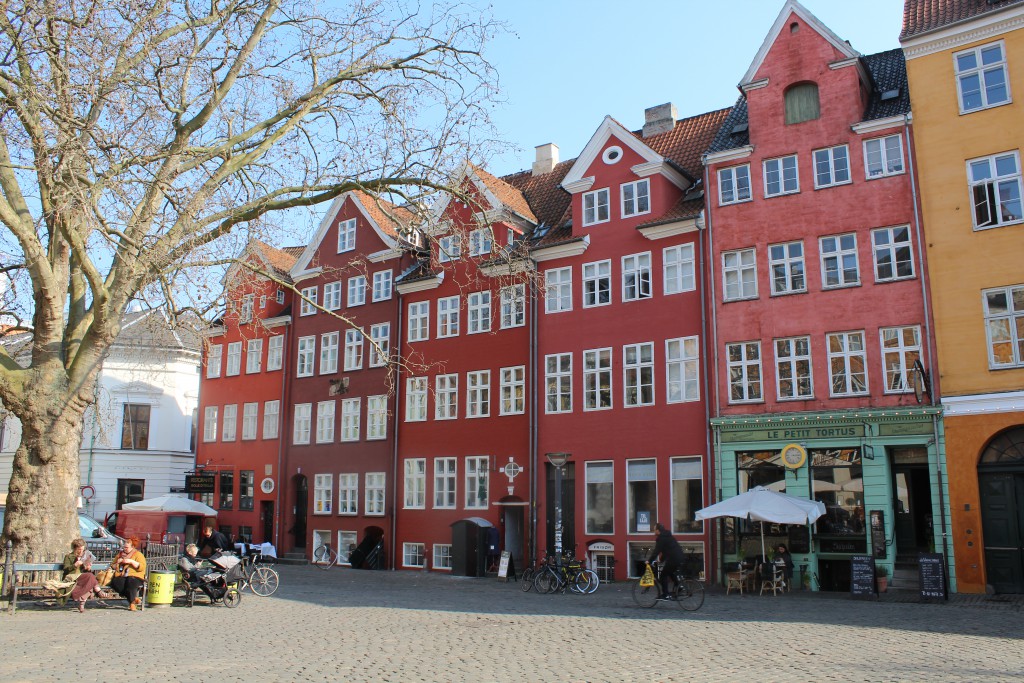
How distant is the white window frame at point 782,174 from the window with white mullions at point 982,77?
434 centimetres

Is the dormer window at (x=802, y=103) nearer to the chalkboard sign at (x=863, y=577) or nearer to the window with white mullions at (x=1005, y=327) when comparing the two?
the window with white mullions at (x=1005, y=327)

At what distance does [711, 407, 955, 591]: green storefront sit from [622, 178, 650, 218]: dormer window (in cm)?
743

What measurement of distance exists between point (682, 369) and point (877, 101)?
909 centimetres

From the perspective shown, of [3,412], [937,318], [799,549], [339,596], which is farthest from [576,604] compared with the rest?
[3,412]

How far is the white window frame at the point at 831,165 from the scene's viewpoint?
2525 cm

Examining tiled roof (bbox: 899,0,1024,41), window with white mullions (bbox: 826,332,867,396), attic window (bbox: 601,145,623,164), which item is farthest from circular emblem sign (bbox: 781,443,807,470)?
tiled roof (bbox: 899,0,1024,41)

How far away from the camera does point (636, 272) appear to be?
28.7 metres

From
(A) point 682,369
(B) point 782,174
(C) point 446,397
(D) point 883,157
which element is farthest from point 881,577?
(C) point 446,397

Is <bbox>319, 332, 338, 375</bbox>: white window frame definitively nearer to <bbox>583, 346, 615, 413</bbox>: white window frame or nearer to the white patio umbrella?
<bbox>583, 346, 615, 413</bbox>: white window frame

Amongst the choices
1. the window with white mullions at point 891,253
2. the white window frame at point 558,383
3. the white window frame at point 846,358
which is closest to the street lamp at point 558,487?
the white window frame at point 558,383

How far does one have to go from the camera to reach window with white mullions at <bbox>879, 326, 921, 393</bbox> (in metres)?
23.5

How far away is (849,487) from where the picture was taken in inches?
939

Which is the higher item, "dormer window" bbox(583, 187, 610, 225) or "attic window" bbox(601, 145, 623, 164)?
"attic window" bbox(601, 145, 623, 164)

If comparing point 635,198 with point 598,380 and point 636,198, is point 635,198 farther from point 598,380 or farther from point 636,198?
point 598,380
